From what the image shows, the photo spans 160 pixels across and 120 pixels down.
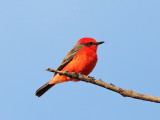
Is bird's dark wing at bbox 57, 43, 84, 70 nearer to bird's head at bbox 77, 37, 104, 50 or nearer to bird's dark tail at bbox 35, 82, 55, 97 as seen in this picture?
bird's head at bbox 77, 37, 104, 50

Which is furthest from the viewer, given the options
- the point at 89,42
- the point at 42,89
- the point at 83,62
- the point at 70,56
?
the point at 42,89

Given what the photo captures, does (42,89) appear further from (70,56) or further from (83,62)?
(83,62)

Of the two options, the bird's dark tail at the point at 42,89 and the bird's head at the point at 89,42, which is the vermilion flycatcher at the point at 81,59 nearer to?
the bird's head at the point at 89,42

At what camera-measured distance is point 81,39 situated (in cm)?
725

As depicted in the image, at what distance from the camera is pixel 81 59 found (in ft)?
21.4

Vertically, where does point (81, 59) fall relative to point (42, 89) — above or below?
above

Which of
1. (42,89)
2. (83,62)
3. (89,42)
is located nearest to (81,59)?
(83,62)

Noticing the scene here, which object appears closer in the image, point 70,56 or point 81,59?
point 81,59

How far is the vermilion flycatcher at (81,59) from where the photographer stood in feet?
21.1

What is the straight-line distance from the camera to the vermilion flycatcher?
6.43 m

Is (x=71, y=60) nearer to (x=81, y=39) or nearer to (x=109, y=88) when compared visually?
(x=81, y=39)

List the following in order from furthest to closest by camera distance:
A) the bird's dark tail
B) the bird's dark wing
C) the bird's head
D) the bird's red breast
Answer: the bird's dark tail < the bird's head < the bird's dark wing < the bird's red breast

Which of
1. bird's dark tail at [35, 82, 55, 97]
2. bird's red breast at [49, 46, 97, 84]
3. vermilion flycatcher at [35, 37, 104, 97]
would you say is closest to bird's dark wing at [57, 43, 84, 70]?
vermilion flycatcher at [35, 37, 104, 97]

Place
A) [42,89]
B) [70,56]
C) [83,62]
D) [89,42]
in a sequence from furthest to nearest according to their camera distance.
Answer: [42,89]
[89,42]
[70,56]
[83,62]
